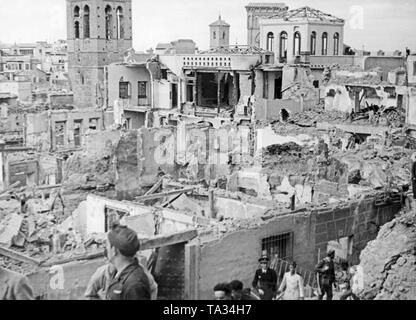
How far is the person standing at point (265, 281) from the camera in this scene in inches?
276

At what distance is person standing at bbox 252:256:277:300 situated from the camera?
7.01 m

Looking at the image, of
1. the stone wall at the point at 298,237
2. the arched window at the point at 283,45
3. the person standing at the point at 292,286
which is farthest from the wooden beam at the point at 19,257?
the arched window at the point at 283,45

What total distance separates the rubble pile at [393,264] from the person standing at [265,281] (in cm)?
89

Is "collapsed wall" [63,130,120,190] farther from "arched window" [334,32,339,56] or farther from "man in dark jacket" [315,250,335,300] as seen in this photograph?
"arched window" [334,32,339,56]

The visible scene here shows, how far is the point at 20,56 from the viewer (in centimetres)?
3688

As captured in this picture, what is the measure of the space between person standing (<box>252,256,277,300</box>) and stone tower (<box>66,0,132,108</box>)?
21.0m

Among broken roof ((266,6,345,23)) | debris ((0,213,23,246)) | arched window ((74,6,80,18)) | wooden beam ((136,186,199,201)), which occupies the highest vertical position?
arched window ((74,6,80,18))

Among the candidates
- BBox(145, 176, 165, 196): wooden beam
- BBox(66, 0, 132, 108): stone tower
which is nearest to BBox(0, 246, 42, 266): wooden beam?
BBox(145, 176, 165, 196): wooden beam

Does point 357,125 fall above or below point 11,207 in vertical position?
above

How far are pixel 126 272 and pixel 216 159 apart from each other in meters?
11.8

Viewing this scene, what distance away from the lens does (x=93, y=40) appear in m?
28.0
